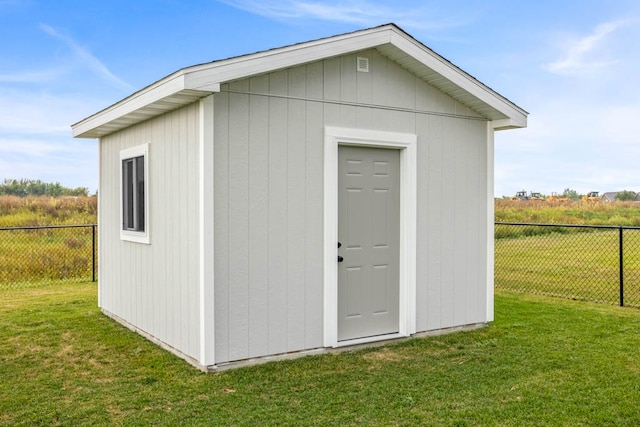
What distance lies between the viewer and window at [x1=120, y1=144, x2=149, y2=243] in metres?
5.70

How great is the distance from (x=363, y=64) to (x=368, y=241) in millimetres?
1722

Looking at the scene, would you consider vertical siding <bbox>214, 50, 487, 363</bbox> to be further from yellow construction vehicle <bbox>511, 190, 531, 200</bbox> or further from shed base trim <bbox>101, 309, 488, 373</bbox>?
yellow construction vehicle <bbox>511, 190, 531, 200</bbox>

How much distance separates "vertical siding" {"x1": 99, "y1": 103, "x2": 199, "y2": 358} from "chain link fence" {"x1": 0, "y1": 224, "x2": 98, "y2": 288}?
392cm

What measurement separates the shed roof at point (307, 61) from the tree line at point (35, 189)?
11969mm

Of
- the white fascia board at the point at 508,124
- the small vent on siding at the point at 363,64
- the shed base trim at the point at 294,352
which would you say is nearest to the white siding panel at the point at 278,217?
the shed base trim at the point at 294,352

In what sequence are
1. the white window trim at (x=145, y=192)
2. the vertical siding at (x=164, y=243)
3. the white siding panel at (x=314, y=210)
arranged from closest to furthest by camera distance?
the vertical siding at (x=164, y=243), the white siding panel at (x=314, y=210), the white window trim at (x=145, y=192)

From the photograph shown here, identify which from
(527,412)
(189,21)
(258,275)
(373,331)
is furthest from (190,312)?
(189,21)

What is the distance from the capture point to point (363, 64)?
5.21 meters

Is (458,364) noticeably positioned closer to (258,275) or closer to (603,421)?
(603,421)

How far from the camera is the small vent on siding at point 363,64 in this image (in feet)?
17.0

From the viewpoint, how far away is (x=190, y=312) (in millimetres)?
4742

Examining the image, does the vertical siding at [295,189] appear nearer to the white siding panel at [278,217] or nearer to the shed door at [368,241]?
the white siding panel at [278,217]

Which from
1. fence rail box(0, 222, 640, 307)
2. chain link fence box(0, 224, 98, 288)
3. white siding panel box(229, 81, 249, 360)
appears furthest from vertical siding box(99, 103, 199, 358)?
chain link fence box(0, 224, 98, 288)

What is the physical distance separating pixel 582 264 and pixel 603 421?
8864mm
